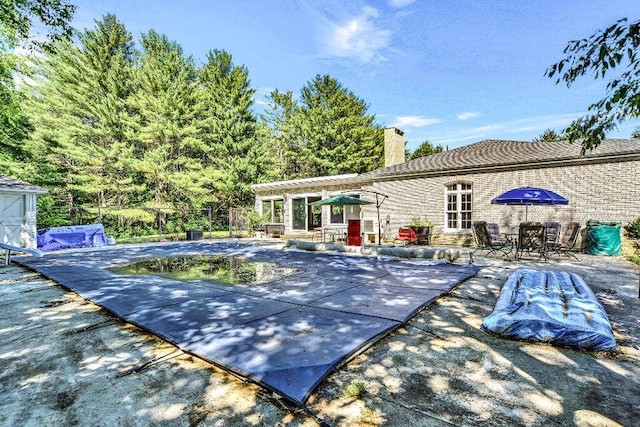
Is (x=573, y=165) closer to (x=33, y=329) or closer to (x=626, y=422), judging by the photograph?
(x=626, y=422)

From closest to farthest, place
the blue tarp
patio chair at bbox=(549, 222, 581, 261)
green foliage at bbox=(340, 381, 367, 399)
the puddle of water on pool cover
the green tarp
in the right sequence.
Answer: green foliage at bbox=(340, 381, 367, 399) < the puddle of water on pool cover < patio chair at bbox=(549, 222, 581, 261) < the green tarp < the blue tarp

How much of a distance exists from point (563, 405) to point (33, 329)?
5.20 m

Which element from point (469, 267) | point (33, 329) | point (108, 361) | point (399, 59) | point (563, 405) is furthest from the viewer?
point (399, 59)

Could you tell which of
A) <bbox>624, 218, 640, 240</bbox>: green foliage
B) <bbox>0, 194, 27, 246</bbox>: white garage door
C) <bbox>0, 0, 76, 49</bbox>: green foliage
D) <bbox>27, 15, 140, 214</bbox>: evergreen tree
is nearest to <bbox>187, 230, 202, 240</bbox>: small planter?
<bbox>0, 194, 27, 246</bbox>: white garage door

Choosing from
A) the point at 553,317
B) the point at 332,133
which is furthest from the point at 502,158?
the point at 332,133

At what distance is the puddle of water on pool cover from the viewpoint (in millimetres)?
6199

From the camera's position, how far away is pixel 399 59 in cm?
1717

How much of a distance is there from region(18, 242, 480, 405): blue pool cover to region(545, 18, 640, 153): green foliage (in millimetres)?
2781

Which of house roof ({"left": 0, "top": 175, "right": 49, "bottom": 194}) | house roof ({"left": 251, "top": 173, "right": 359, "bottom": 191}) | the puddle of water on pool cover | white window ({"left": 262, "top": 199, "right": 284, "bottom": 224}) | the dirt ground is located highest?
house roof ({"left": 251, "top": 173, "right": 359, "bottom": 191})

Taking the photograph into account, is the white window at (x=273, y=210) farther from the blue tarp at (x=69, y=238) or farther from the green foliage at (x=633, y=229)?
the green foliage at (x=633, y=229)

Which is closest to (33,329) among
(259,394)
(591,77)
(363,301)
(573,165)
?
(259,394)

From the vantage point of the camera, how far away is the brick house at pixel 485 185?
365 inches

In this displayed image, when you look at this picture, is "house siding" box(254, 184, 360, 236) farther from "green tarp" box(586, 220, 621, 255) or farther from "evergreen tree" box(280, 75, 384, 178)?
"evergreen tree" box(280, 75, 384, 178)

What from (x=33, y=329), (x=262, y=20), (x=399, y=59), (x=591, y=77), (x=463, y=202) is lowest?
(x=33, y=329)
